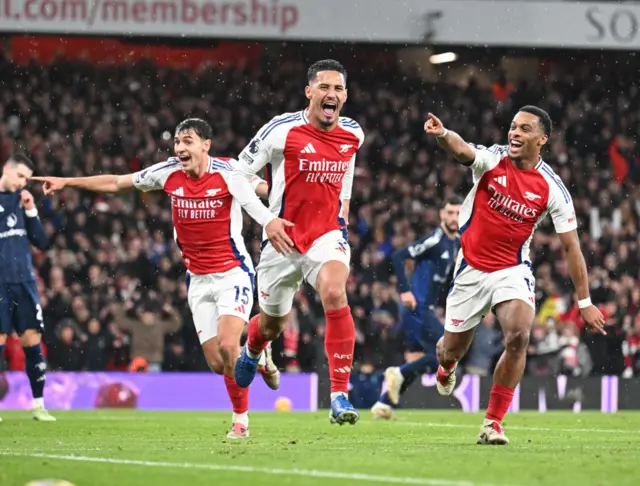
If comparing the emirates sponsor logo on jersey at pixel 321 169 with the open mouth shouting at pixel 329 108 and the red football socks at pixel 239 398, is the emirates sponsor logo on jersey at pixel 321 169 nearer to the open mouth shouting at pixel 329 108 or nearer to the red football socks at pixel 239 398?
the open mouth shouting at pixel 329 108

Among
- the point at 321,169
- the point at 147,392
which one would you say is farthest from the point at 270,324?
the point at 147,392

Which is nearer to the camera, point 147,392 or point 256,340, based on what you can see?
point 256,340

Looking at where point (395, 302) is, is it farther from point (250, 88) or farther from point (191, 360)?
point (250, 88)

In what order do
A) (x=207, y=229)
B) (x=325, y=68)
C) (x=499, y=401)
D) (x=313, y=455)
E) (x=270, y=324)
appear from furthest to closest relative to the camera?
(x=207, y=229)
(x=270, y=324)
(x=325, y=68)
(x=499, y=401)
(x=313, y=455)

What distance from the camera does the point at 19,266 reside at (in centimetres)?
1368

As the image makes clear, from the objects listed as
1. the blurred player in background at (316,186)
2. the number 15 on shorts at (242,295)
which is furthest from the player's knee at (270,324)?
the number 15 on shorts at (242,295)

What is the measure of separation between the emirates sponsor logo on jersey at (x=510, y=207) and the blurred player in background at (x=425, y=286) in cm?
476

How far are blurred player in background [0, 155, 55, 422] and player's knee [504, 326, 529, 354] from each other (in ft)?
19.7

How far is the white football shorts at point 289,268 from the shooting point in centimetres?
926

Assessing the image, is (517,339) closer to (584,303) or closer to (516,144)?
(584,303)

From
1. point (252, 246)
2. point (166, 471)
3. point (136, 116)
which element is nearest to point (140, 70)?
point (136, 116)

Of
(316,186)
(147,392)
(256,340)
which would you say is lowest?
(147,392)

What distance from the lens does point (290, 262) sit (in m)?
9.52

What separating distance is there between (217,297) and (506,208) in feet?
8.57
